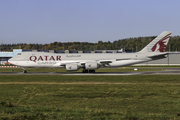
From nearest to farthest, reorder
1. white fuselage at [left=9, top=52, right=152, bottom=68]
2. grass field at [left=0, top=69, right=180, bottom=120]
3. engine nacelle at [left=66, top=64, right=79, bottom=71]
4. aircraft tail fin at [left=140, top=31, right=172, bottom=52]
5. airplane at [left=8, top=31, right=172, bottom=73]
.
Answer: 1. grass field at [left=0, top=69, right=180, bottom=120]
2. engine nacelle at [left=66, top=64, right=79, bottom=71]
3. airplane at [left=8, top=31, right=172, bottom=73]
4. white fuselage at [left=9, top=52, right=152, bottom=68]
5. aircraft tail fin at [left=140, top=31, right=172, bottom=52]

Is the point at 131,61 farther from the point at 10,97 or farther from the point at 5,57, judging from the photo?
the point at 5,57

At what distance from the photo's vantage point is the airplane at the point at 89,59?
158 feet

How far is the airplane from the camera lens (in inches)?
1901

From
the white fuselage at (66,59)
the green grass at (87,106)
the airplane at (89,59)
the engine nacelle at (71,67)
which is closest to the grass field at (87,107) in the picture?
the green grass at (87,106)

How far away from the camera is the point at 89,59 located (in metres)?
49.4

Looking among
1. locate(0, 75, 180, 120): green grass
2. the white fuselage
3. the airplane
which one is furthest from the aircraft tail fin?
locate(0, 75, 180, 120): green grass

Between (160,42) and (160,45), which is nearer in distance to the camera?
(160,42)

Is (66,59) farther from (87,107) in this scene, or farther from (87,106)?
(87,107)

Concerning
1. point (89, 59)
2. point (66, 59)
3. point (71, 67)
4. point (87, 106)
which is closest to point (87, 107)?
point (87, 106)

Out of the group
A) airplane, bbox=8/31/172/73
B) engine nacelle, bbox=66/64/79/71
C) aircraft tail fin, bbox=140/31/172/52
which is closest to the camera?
engine nacelle, bbox=66/64/79/71

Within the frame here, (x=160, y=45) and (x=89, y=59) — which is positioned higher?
(x=160, y=45)

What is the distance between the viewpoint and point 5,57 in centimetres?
10656

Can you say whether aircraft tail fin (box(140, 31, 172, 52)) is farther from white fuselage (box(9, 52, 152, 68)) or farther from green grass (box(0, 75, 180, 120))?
green grass (box(0, 75, 180, 120))

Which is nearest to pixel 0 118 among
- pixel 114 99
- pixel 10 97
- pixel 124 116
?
pixel 124 116
